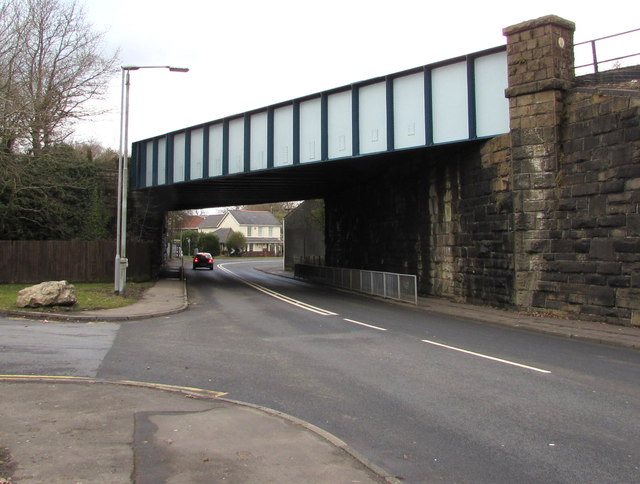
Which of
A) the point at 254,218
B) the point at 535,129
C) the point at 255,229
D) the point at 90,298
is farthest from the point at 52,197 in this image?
the point at 254,218

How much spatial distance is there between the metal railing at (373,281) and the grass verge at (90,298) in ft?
30.9

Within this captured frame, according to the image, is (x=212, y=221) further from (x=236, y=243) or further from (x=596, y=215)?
(x=596, y=215)

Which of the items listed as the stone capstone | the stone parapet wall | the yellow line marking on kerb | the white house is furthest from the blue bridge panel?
the white house

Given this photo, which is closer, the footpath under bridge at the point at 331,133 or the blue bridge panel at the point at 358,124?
the blue bridge panel at the point at 358,124

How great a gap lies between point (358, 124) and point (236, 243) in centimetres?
7236

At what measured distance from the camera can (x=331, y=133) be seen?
67.7 feet

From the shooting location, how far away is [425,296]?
66.0 feet

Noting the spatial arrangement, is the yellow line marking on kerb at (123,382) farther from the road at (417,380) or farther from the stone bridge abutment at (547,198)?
the stone bridge abutment at (547,198)

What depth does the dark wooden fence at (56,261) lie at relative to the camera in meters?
23.3

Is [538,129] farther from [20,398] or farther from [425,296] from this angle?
[20,398]

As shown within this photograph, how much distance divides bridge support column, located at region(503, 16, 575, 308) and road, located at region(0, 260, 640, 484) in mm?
2755

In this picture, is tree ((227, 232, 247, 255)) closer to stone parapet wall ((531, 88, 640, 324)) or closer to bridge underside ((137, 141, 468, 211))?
bridge underside ((137, 141, 468, 211))

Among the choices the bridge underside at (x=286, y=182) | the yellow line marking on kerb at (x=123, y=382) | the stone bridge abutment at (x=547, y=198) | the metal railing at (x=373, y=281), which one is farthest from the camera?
the bridge underside at (x=286, y=182)

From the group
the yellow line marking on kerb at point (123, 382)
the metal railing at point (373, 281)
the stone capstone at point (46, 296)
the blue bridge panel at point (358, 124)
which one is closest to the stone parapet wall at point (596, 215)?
the blue bridge panel at point (358, 124)
